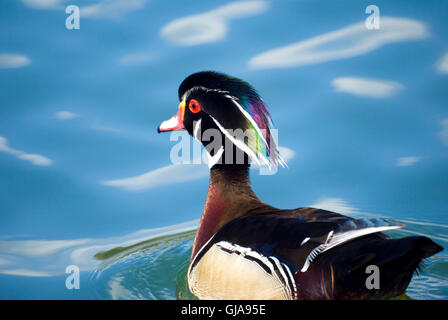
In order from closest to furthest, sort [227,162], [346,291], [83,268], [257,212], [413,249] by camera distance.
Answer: [413,249] < [346,291] < [257,212] < [227,162] < [83,268]

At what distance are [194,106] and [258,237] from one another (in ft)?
3.89

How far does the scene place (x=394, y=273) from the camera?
315 centimetres

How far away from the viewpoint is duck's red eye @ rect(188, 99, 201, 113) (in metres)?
4.23

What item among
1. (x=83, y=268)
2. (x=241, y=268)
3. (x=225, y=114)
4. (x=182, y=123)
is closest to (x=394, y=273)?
(x=241, y=268)

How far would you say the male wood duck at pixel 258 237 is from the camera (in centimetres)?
315

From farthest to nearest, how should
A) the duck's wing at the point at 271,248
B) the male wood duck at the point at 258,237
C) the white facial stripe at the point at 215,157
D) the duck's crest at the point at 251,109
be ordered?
the white facial stripe at the point at 215,157
the duck's crest at the point at 251,109
the duck's wing at the point at 271,248
the male wood duck at the point at 258,237

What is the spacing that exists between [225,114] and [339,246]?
126 centimetres

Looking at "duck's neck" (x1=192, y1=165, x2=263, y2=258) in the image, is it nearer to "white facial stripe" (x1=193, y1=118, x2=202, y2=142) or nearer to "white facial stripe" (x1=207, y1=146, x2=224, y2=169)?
"white facial stripe" (x1=207, y1=146, x2=224, y2=169)

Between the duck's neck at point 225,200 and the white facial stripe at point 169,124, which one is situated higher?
the white facial stripe at point 169,124

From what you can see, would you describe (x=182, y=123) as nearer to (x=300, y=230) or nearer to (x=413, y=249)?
(x=300, y=230)

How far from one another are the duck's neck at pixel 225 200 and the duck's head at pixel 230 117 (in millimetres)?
82

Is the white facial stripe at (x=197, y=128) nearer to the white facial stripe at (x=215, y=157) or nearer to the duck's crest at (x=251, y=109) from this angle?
the white facial stripe at (x=215, y=157)

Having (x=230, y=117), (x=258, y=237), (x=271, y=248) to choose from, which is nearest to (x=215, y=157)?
(x=230, y=117)

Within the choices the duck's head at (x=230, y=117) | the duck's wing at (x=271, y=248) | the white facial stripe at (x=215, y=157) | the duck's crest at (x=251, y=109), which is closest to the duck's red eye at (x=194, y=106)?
the duck's head at (x=230, y=117)
